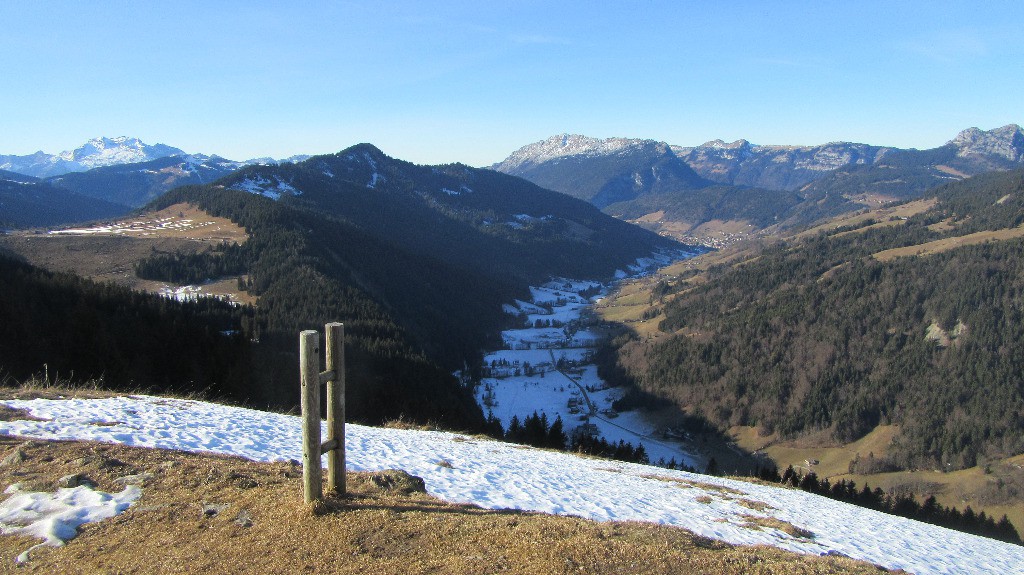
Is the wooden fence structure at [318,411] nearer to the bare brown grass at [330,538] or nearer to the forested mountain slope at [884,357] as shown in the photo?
the bare brown grass at [330,538]

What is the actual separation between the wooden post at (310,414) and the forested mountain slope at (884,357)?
132 meters

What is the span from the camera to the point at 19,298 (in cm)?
4831

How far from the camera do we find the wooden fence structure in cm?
941

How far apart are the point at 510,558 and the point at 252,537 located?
4249mm

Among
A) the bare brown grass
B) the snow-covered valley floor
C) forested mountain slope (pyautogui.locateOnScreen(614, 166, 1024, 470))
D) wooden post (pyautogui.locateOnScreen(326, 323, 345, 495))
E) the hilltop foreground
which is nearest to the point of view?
the bare brown grass

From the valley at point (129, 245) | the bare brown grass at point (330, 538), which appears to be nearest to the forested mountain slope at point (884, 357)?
the valley at point (129, 245)

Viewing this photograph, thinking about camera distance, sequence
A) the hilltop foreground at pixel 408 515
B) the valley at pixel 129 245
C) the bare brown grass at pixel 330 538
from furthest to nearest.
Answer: the valley at pixel 129 245 < the hilltop foreground at pixel 408 515 < the bare brown grass at pixel 330 538

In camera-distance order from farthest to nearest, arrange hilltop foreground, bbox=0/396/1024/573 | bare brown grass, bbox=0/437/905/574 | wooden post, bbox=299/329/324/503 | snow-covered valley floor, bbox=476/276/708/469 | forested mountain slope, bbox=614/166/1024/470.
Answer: snow-covered valley floor, bbox=476/276/708/469 → forested mountain slope, bbox=614/166/1024/470 → wooden post, bbox=299/329/324/503 → hilltop foreground, bbox=0/396/1024/573 → bare brown grass, bbox=0/437/905/574

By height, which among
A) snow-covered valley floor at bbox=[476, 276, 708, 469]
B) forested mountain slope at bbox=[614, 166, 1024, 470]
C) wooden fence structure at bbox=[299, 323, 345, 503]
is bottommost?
snow-covered valley floor at bbox=[476, 276, 708, 469]

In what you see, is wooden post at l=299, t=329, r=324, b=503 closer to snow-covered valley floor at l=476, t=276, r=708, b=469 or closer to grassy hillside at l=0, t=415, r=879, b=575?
grassy hillside at l=0, t=415, r=879, b=575

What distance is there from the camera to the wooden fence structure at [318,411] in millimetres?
9414

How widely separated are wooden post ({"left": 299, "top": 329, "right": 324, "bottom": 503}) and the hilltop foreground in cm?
46

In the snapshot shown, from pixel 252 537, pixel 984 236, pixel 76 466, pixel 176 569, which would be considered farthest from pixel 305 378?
pixel 984 236

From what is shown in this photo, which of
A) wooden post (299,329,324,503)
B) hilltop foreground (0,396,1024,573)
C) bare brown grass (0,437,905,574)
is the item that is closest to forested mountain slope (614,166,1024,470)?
hilltop foreground (0,396,1024,573)
